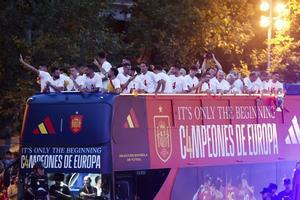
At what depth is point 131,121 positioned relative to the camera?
59.8 feet

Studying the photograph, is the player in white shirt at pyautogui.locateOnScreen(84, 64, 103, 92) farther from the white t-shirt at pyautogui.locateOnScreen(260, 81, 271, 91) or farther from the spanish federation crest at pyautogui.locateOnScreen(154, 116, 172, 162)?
the white t-shirt at pyautogui.locateOnScreen(260, 81, 271, 91)

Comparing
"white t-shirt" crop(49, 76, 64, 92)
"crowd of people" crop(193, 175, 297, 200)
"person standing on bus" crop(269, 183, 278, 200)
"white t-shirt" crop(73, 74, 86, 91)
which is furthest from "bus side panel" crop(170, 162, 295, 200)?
"white t-shirt" crop(49, 76, 64, 92)

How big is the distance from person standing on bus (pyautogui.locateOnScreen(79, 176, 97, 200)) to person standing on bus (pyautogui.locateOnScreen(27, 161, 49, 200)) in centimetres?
68

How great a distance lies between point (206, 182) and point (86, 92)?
3.86 meters

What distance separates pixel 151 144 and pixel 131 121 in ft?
2.48

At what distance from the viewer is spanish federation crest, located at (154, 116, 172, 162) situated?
18922 mm

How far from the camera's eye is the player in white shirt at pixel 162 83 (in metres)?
20.1

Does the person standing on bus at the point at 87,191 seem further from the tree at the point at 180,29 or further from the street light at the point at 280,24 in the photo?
the street light at the point at 280,24

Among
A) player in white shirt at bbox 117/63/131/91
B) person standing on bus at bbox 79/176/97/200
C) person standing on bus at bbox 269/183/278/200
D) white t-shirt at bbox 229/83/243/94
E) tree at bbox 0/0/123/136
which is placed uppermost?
tree at bbox 0/0/123/136

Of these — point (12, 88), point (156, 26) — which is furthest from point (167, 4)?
point (12, 88)

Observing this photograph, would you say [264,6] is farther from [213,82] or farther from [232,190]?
[232,190]

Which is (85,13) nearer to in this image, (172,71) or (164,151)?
(172,71)

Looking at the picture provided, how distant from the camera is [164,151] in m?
19.1

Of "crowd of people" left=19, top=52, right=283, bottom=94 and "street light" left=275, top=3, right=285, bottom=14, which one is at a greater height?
"street light" left=275, top=3, right=285, bottom=14
